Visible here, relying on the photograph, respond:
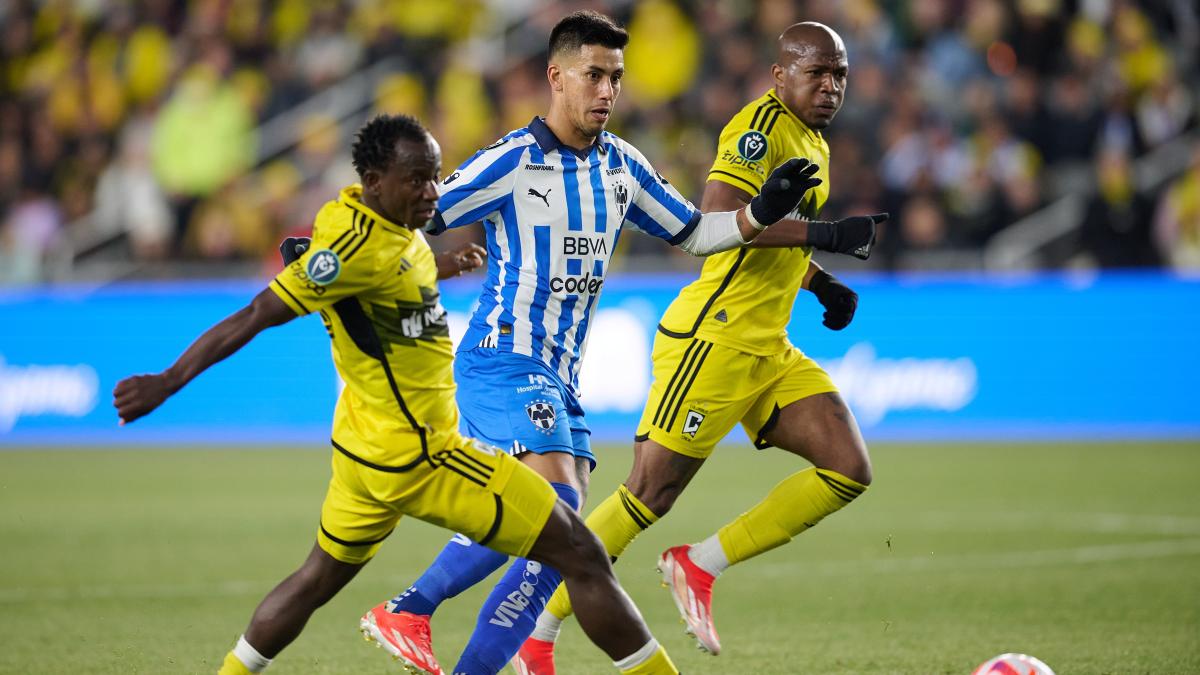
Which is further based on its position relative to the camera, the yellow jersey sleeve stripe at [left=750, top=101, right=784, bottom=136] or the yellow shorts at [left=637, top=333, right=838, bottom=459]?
the yellow shorts at [left=637, top=333, right=838, bottom=459]

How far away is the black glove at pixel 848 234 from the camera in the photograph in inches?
238

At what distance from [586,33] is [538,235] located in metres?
0.84

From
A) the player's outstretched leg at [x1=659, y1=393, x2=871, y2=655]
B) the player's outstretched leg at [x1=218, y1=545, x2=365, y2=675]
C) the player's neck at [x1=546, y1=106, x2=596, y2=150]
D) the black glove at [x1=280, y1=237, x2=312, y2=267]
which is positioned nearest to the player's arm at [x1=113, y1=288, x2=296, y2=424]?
the black glove at [x1=280, y1=237, x2=312, y2=267]

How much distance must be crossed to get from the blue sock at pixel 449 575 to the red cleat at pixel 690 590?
93 cm

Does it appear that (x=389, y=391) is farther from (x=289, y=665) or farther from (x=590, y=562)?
(x=289, y=665)

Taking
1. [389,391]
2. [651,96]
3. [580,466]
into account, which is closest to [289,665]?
[580,466]

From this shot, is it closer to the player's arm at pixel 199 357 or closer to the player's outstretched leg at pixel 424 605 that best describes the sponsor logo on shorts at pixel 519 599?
Answer: the player's outstretched leg at pixel 424 605

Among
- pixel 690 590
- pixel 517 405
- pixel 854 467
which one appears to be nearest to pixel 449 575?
pixel 517 405

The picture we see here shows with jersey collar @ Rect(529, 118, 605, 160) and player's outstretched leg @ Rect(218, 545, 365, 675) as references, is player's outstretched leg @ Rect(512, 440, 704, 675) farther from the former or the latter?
jersey collar @ Rect(529, 118, 605, 160)

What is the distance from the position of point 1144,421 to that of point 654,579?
8.35 meters

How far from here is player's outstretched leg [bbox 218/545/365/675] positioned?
526cm

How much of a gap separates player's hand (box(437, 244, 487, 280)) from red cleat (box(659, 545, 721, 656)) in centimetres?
155

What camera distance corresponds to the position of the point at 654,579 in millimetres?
9219

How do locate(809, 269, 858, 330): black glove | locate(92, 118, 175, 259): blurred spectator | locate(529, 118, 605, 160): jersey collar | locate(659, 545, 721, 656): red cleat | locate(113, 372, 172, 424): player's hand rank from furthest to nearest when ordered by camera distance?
1. locate(92, 118, 175, 259): blurred spectator
2. locate(809, 269, 858, 330): black glove
3. locate(659, 545, 721, 656): red cleat
4. locate(529, 118, 605, 160): jersey collar
5. locate(113, 372, 172, 424): player's hand
